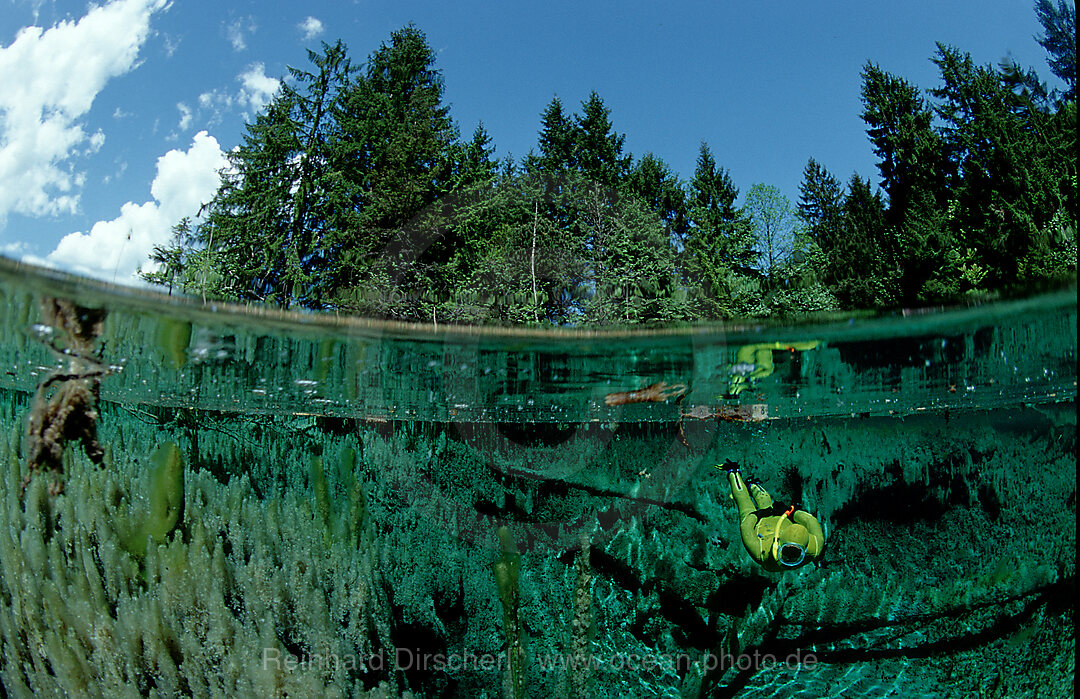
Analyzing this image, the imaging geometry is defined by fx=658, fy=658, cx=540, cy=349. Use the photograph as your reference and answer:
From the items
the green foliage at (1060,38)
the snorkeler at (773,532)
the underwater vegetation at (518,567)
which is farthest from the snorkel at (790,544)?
the green foliage at (1060,38)

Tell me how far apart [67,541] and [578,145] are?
82.0 feet

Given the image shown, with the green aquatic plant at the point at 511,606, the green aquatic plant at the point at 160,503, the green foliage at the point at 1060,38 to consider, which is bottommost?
the green aquatic plant at the point at 511,606

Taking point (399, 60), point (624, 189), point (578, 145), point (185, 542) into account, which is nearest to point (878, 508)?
point (185, 542)

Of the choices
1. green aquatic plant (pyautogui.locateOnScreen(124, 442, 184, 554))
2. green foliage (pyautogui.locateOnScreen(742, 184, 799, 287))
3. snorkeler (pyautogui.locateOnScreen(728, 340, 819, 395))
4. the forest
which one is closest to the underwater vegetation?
green aquatic plant (pyautogui.locateOnScreen(124, 442, 184, 554))

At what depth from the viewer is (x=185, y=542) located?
4145 millimetres

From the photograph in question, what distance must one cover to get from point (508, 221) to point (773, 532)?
20336 mm

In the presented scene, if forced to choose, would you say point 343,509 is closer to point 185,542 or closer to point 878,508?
point 185,542

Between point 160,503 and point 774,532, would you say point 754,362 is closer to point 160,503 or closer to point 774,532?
point 774,532

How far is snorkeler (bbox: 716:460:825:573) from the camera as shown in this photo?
4895mm

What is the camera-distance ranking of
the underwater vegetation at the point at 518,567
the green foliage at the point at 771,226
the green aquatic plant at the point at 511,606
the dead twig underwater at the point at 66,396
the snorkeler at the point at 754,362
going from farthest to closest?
the green foliage at the point at 771,226
the snorkeler at the point at 754,362
the green aquatic plant at the point at 511,606
the dead twig underwater at the point at 66,396
the underwater vegetation at the point at 518,567

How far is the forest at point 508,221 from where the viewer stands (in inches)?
774

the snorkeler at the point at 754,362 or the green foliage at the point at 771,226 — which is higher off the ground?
the green foliage at the point at 771,226

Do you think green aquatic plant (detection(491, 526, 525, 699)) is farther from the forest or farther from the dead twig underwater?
the forest

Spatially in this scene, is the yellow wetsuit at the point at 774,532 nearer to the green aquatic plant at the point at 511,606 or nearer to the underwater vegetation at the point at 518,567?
the underwater vegetation at the point at 518,567
